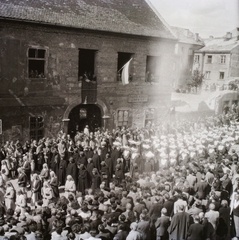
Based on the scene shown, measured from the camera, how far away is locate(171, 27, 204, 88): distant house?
1945cm

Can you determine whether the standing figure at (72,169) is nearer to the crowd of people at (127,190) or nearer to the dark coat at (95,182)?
the crowd of people at (127,190)

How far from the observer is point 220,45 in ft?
58.7

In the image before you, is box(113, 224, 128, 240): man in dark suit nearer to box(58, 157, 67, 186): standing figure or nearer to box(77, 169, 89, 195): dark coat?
box(77, 169, 89, 195): dark coat

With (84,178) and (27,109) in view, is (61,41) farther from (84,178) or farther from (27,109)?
(84,178)

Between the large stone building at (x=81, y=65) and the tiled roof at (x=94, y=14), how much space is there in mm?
52

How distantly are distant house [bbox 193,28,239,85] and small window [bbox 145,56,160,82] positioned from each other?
2632mm

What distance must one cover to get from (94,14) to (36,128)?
24.5ft

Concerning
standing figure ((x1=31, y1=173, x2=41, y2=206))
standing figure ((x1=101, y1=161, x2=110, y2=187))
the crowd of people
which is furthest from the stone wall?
standing figure ((x1=31, y1=173, x2=41, y2=206))

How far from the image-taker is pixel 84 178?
39.4 feet

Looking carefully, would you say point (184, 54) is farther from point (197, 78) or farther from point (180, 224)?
point (180, 224)

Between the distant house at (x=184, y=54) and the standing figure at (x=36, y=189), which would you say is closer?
the standing figure at (x=36, y=189)

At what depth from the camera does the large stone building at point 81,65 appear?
15930 mm

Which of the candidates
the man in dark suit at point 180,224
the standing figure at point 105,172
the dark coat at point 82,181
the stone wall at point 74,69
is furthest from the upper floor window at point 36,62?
the man in dark suit at point 180,224

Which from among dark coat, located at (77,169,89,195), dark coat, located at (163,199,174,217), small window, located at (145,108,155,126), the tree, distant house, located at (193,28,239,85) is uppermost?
distant house, located at (193,28,239,85)
